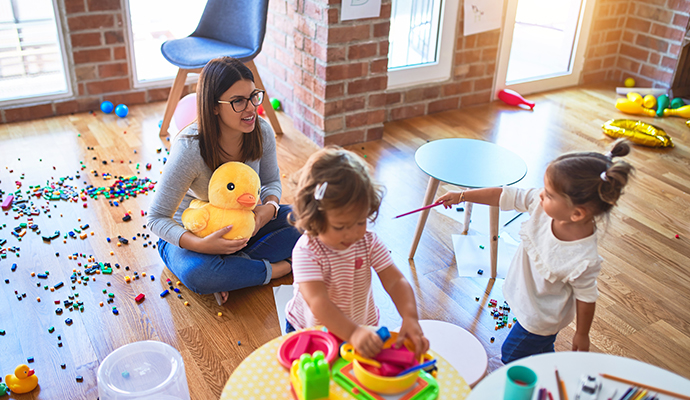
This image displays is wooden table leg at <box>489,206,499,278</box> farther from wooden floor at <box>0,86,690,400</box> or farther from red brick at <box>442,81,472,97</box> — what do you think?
red brick at <box>442,81,472,97</box>

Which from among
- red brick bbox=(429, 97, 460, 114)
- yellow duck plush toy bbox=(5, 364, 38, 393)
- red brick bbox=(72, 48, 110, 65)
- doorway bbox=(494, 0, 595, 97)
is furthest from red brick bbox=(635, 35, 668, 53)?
yellow duck plush toy bbox=(5, 364, 38, 393)

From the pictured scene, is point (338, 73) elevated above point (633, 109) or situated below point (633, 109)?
above

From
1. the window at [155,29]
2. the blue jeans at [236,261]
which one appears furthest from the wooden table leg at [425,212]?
the window at [155,29]

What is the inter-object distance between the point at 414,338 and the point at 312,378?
0.21m

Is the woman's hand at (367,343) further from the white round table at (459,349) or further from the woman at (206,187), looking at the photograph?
the woman at (206,187)

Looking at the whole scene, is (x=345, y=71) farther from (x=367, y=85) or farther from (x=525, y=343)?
(x=525, y=343)

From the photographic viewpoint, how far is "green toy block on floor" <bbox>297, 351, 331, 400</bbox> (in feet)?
3.16

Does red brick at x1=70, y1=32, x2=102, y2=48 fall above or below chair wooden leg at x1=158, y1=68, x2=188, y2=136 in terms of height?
above

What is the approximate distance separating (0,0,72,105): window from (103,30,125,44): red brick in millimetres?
231

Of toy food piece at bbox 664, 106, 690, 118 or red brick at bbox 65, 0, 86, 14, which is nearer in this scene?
red brick at bbox 65, 0, 86, 14

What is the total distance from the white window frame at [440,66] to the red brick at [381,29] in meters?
0.41

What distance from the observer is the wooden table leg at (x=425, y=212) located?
2012 mm

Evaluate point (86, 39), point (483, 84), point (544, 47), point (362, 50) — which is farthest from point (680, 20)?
point (86, 39)

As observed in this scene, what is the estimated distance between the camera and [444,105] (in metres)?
3.53
